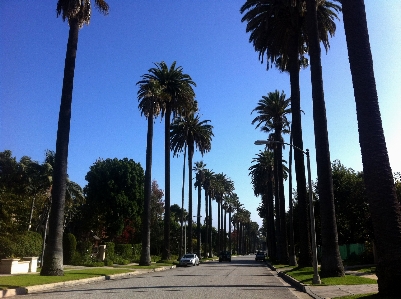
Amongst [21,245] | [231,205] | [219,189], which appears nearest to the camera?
[21,245]

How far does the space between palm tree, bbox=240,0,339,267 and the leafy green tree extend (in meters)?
37.4

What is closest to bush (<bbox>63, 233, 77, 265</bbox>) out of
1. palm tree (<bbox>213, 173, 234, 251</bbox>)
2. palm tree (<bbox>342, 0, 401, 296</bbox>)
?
palm tree (<bbox>342, 0, 401, 296</bbox>)

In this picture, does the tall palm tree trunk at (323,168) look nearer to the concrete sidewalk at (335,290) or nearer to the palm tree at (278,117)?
the concrete sidewalk at (335,290)

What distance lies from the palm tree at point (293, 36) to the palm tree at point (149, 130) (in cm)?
1370

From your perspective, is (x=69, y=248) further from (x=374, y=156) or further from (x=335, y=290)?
(x=374, y=156)

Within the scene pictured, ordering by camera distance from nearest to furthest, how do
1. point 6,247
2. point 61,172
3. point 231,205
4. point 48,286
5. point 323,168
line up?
point 48,286
point 323,168
point 61,172
point 6,247
point 231,205

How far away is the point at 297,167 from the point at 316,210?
27.0 metres

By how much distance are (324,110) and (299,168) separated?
7200mm

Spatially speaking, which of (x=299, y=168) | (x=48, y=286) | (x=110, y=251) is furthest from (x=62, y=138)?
(x=110, y=251)

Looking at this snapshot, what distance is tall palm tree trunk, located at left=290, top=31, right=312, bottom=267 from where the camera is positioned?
29391mm

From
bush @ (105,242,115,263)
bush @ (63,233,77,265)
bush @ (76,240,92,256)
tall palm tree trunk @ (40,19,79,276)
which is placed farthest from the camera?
bush @ (105,242,115,263)

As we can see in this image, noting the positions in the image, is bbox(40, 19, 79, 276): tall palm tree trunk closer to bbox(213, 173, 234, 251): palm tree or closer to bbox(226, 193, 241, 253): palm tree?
bbox(213, 173, 234, 251): palm tree

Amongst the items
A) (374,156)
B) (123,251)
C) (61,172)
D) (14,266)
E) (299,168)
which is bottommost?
(14,266)

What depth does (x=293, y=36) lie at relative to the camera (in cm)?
3078
